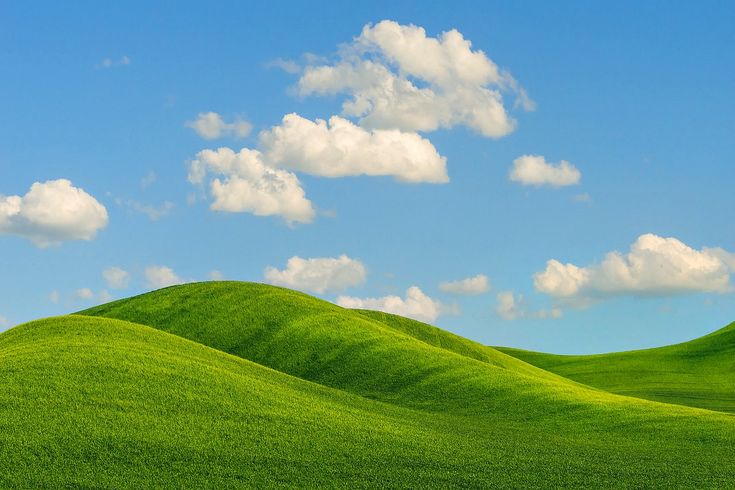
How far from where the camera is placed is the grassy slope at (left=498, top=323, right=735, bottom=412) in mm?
70062

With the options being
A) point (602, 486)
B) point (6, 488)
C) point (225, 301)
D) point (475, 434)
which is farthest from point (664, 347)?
point (6, 488)

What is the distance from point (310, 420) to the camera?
35.0 metres

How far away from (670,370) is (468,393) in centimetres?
4934

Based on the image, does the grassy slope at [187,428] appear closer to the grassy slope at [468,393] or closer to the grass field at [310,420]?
the grass field at [310,420]

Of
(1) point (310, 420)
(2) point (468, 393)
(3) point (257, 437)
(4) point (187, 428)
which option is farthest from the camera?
(2) point (468, 393)

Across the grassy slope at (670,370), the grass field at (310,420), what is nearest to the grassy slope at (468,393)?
the grass field at (310,420)

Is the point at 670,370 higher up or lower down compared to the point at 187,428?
higher up

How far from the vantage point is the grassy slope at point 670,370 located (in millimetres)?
70062

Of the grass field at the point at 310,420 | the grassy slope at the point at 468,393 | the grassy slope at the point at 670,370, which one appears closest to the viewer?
the grass field at the point at 310,420

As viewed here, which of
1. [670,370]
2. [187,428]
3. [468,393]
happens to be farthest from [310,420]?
[670,370]

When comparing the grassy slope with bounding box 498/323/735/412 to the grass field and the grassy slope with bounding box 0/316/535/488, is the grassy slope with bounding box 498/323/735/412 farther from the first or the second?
the grassy slope with bounding box 0/316/535/488

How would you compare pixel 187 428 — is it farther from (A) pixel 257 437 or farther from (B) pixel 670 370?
(B) pixel 670 370

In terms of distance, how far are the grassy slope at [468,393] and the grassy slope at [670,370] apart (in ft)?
41.8

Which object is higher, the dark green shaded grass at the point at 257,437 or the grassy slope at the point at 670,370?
the grassy slope at the point at 670,370
